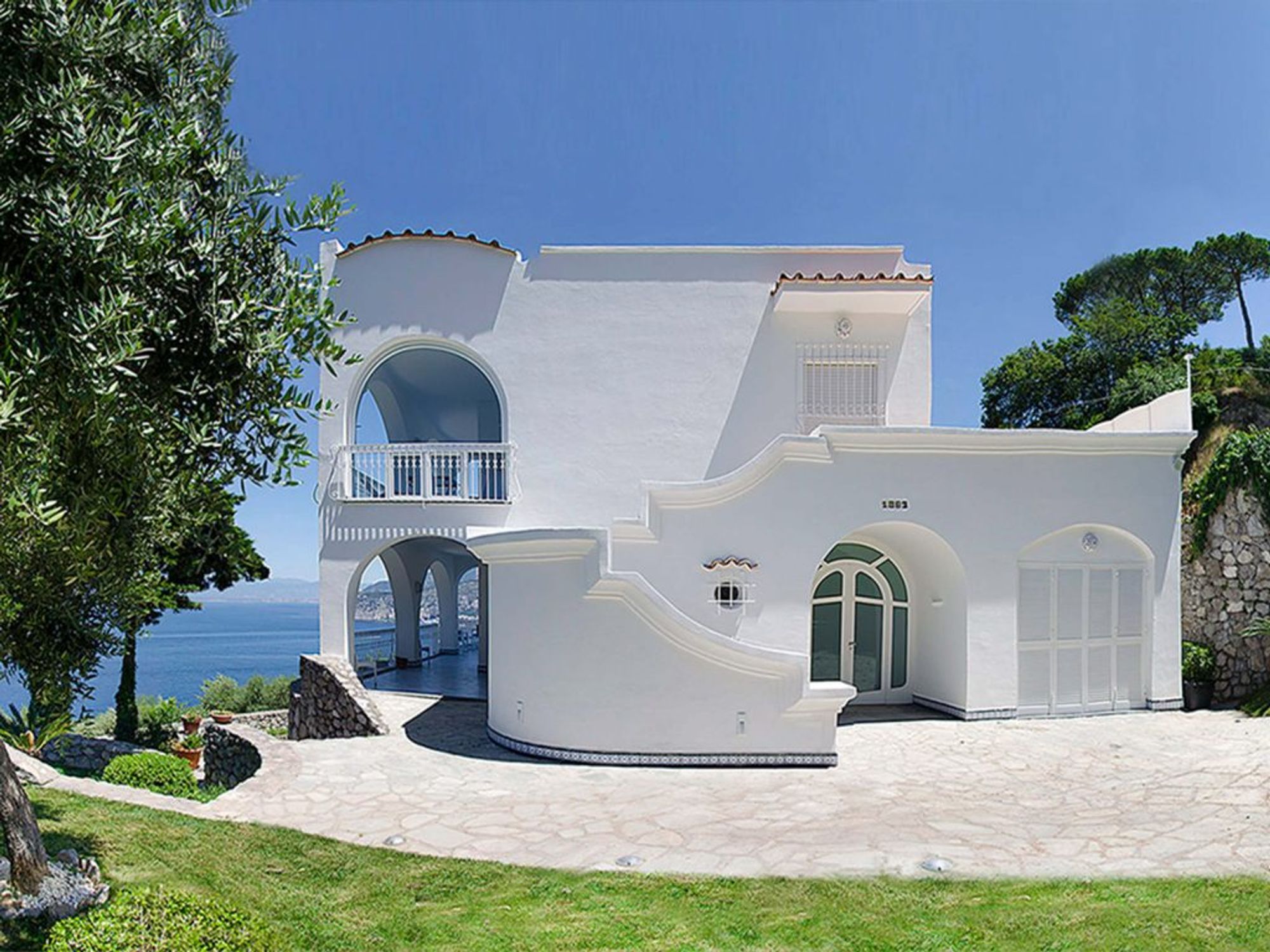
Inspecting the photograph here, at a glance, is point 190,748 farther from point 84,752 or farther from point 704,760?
point 704,760

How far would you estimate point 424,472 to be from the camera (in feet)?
50.4

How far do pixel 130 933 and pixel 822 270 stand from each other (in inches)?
607

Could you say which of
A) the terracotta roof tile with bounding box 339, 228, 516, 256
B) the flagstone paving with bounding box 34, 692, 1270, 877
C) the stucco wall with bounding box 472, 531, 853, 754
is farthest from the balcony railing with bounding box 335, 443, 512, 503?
the stucco wall with bounding box 472, 531, 853, 754

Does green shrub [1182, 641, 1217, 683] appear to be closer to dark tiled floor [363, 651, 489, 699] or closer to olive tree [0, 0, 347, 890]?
dark tiled floor [363, 651, 489, 699]

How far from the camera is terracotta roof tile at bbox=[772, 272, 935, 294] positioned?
600 inches

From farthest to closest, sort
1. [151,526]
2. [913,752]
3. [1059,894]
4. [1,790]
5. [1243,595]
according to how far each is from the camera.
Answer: [1243,595]
[913,752]
[1059,894]
[151,526]
[1,790]

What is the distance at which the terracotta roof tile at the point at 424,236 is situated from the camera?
1602cm

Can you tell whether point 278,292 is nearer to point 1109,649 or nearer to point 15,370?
point 15,370

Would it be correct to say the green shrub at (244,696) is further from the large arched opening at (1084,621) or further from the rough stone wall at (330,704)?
the large arched opening at (1084,621)

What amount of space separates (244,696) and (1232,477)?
24635 mm

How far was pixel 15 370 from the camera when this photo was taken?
427 centimetres

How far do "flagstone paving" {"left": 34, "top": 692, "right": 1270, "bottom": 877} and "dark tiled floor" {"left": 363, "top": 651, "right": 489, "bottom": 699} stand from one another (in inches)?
147

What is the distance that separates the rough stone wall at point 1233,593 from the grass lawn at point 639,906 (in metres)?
10.2

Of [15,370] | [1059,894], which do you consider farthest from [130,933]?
[1059,894]
